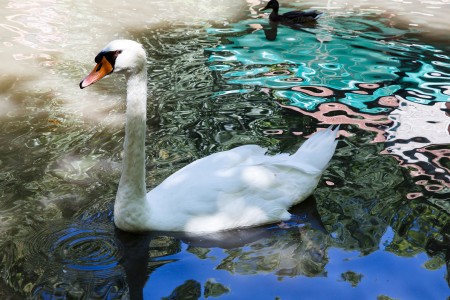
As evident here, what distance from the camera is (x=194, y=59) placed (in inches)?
382

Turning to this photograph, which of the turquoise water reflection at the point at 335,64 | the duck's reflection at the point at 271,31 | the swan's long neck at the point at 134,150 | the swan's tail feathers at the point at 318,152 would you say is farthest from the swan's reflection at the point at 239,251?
the duck's reflection at the point at 271,31

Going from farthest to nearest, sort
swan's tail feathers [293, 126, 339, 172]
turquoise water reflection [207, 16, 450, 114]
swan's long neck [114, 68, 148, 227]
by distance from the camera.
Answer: turquoise water reflection [207, 16, 450, 114] < swan's tail feathers [293, 126, 339, 172] < swan's long neck [114, 68, 148, 227]

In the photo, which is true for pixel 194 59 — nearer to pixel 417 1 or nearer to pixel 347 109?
pixel 347 109

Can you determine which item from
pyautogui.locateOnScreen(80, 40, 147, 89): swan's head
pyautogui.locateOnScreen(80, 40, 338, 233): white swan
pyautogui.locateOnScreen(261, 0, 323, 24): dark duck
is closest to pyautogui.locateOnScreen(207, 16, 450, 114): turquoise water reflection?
pyautogui.locateOnScreen(261, 0, 323, 24): dark duck

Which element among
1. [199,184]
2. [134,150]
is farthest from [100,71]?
[199,184]

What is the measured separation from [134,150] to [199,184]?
1.93 feet

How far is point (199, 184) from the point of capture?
4805 millimetres

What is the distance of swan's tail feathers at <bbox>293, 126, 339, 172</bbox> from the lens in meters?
5.30

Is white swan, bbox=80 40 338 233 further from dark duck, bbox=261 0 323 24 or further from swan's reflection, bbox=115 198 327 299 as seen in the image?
dark duck, bbox=261 0 323 24

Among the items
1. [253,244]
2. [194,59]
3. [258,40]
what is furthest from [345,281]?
[258,40]

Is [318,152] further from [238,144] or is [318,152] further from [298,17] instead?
[298,17]

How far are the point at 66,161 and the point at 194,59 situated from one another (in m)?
4.13

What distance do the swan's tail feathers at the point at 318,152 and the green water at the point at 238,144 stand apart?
0.32 m

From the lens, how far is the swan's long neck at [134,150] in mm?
4488
